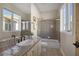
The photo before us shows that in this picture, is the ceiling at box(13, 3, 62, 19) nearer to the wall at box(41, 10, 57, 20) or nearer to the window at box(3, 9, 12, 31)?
the wall at box(41, 10, 57, 20)

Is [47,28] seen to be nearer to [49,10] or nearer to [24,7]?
[49,10]

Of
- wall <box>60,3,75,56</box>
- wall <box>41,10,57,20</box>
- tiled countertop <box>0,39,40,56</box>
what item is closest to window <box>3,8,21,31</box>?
tiled countertop <box>0,39,40,56</box>

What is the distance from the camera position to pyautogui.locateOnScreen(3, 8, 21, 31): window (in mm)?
1898

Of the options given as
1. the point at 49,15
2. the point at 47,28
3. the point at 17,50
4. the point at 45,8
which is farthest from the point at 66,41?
the point at 17,50

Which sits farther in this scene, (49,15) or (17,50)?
(49,15)

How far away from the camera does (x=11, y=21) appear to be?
1.93 meters

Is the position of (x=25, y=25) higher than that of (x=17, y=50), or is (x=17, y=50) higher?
(x=25, y=25)

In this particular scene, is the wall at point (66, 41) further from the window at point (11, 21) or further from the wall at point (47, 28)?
the window at point (11, 21)

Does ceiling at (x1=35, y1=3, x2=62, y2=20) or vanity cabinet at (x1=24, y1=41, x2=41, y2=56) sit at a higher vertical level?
ceiling at (x1=35, y1=3, x2=62, y2=20)

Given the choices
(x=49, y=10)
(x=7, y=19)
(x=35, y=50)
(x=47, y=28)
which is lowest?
(x=35, y=50)

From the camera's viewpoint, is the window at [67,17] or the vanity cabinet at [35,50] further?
the window at [67,17]

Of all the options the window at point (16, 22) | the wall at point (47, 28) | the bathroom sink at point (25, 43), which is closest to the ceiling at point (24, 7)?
the window at point (16, 22)

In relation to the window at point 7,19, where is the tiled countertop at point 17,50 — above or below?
below

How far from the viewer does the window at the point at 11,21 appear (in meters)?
1.90
